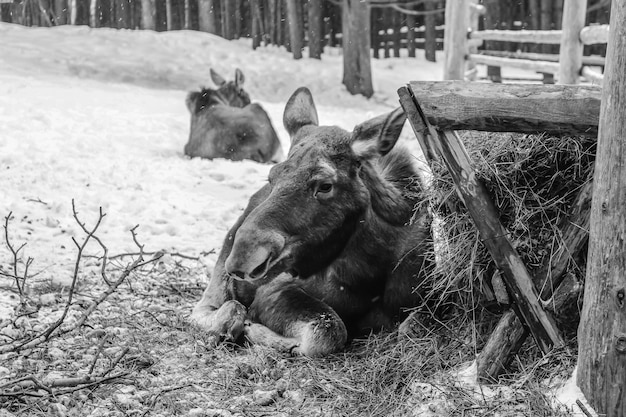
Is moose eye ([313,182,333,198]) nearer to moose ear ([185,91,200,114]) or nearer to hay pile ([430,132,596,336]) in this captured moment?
hay pile ([430,132,596,336])

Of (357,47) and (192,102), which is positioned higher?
(357,47)

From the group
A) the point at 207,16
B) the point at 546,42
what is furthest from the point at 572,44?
the point at 207,16

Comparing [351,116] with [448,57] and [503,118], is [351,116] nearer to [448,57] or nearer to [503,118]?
[448,57]

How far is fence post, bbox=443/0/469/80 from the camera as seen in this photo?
1548cm

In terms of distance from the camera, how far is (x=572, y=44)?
36.7ft

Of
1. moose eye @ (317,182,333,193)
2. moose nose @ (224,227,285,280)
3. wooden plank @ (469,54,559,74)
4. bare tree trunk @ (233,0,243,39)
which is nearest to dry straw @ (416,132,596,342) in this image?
moose eye @ (317,182,333,193)

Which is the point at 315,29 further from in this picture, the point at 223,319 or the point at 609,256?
the point at 609,256

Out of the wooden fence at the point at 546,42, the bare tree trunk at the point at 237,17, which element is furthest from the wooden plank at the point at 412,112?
the bare tree trunk at the point at 237,17

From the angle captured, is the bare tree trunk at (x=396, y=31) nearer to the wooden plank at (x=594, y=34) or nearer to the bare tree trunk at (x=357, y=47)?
the bare tree trunk at (x=357, y=47)

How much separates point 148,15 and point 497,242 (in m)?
21.3

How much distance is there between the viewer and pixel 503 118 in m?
4.00

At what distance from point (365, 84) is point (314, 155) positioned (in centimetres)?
1410

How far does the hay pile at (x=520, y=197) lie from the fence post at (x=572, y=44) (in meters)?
7.16

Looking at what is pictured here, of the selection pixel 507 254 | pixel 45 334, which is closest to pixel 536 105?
pixel 507 254
